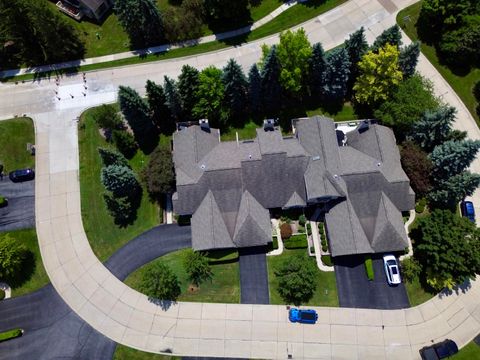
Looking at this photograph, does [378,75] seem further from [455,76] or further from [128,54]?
[128,54]

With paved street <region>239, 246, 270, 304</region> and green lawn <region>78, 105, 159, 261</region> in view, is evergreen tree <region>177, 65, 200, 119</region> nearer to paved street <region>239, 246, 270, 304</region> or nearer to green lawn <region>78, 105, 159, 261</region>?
green lawn <region>78, 105, 159, 261</region>

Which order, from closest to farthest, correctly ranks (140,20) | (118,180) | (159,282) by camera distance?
(159,282) < (118,180) < (140,20)

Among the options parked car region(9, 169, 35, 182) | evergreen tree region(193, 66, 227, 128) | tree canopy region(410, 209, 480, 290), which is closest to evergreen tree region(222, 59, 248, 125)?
evergreen tree region(193, 66, 227, 128)

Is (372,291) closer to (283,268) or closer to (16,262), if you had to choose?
(283,268)

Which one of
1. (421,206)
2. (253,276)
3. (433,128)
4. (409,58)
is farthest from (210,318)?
(409,58)

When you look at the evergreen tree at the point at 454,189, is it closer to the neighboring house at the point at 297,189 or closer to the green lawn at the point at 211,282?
the neighboring house at the point at 297,189
